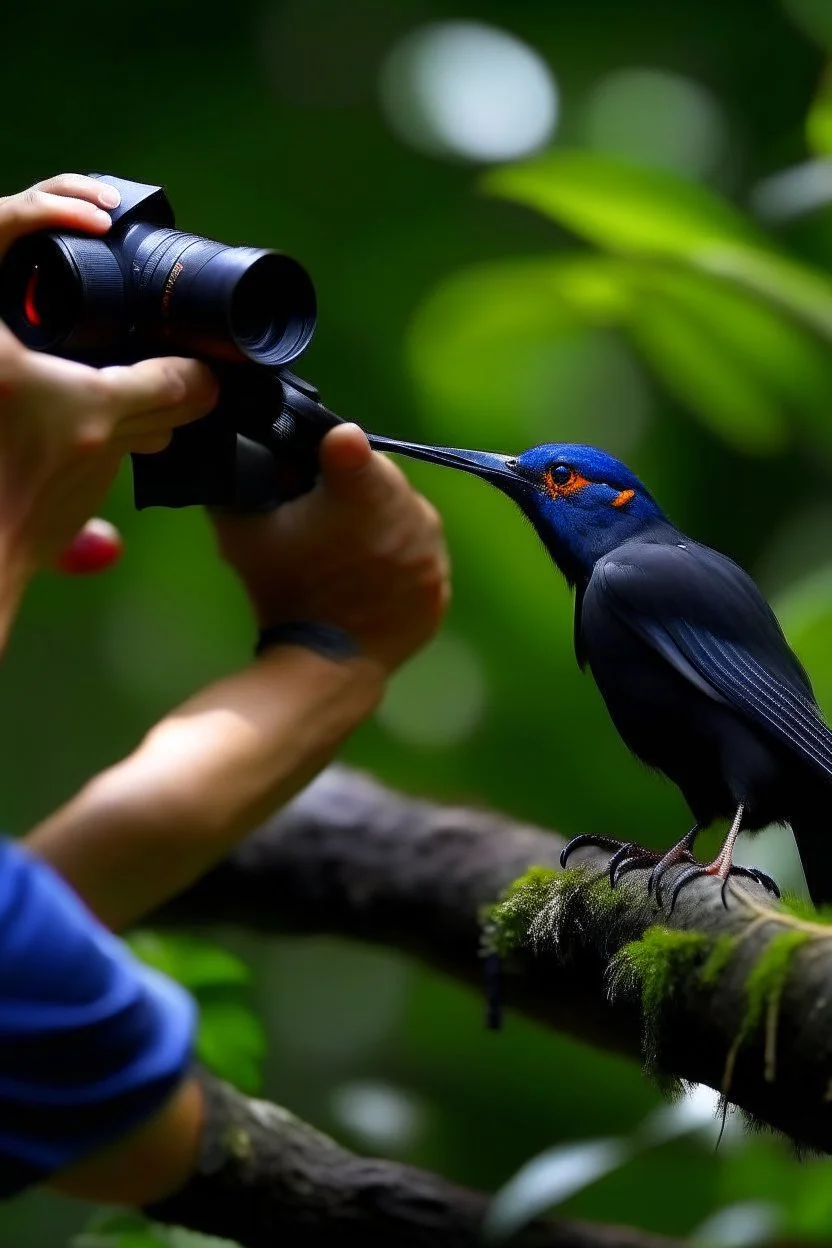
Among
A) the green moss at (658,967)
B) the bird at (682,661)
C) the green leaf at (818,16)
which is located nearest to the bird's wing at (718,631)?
the bird at (682,661)

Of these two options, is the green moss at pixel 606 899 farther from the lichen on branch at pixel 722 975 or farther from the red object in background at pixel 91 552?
the red object in background at pixel 91 552

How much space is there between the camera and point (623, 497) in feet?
2.35

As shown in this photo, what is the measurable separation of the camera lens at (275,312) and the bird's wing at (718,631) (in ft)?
0.56

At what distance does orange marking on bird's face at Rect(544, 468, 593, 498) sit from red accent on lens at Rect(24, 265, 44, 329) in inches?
9.2

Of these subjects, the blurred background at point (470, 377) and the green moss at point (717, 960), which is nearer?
the green moss at point (717, 960)

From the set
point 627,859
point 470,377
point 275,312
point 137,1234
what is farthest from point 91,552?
point 470,377

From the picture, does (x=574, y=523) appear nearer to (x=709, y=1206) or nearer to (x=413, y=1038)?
(x=709, y=1206)

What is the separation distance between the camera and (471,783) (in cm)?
184

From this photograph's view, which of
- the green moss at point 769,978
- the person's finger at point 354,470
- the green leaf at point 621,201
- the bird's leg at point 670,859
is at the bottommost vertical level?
the bird's leg at point 670,859

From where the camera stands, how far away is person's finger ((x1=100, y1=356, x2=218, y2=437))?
609 mm

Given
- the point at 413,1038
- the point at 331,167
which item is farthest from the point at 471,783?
the point at 331,167

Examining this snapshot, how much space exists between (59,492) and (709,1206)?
1.30 m

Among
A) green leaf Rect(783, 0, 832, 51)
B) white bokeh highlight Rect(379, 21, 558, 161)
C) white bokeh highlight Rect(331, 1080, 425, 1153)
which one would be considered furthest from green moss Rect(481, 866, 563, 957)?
white bokeh highlight Rect(379, 21, 558, 161)

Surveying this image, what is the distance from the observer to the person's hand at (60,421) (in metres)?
0.59
